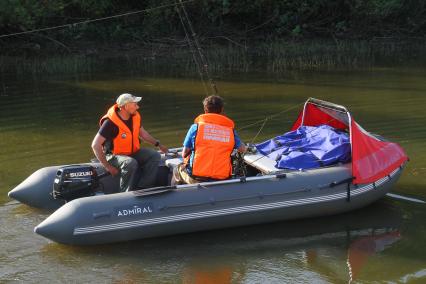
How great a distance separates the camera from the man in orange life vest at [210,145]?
6.20m

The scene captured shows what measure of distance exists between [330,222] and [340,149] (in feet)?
2.43

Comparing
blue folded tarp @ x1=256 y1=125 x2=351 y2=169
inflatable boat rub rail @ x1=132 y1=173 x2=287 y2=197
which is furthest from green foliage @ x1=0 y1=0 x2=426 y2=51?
inflatable boat rub rail @ x1=132 y1=173 x2=287 y2=197

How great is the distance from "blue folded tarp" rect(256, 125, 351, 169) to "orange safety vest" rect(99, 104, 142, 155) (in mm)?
1441

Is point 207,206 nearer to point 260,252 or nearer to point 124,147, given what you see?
point 260,252

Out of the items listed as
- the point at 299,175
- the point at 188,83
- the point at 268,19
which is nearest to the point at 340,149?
the point at 299,175

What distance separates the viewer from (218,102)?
6.22m

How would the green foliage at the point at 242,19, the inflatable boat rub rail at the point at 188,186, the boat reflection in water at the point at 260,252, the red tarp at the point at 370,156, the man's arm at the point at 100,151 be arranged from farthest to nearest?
the green foliage at the point at 242,19
the red tarp at the point at 370,156
the man's arm at the point at 100,151
the inflatable boat rub rail at the point at 188,186
the boat reflection in water at the point at 260,252

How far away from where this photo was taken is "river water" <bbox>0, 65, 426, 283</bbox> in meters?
5.62

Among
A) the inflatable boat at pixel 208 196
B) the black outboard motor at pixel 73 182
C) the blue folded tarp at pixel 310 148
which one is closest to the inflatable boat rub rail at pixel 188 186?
the inflatable boat at pixel 208 196

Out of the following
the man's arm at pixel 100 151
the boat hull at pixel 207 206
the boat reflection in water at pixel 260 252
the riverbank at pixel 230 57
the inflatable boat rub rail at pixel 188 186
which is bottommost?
the boat reflection in water at pixel 260 252

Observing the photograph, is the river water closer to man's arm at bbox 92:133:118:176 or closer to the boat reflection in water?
the boat reflection in water

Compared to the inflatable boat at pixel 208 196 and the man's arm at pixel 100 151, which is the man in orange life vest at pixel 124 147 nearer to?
the man's arm at pixel 100 151

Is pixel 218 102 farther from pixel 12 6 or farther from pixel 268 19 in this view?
pixel 268 19

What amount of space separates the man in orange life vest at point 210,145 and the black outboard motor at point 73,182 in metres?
0.93
